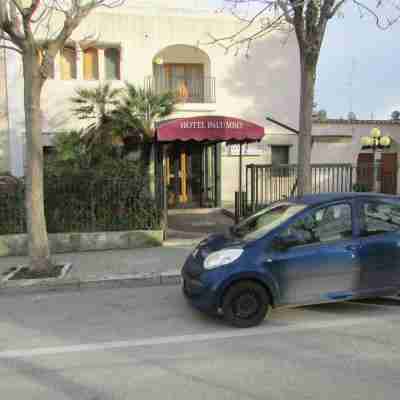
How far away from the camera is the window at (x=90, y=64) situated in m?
14.3

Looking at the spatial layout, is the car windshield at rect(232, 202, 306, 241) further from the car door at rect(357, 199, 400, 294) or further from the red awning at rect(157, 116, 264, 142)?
the red awning at rect(157, 116, 264, 142)

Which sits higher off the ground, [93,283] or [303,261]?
[303,261]

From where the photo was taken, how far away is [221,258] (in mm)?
4453

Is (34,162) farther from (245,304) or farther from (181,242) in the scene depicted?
(245,304)

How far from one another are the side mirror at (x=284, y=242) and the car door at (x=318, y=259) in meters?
0.02

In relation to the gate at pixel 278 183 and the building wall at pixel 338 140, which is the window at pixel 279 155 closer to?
the building wall at pixel 338 140

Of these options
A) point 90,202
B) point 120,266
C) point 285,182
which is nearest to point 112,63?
point 90,202

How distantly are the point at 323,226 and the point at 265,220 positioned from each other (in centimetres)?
77

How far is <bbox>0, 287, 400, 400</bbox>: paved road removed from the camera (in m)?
3.09

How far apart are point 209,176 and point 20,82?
7627mm

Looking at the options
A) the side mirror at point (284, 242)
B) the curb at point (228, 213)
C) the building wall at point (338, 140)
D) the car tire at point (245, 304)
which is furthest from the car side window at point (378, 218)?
the building wall at point (338, 140)

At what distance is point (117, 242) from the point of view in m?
8.58

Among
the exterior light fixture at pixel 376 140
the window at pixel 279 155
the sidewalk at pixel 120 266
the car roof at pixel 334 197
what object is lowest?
the sidewalk at pixel 120 266

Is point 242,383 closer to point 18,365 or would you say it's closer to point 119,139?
point 18,365
